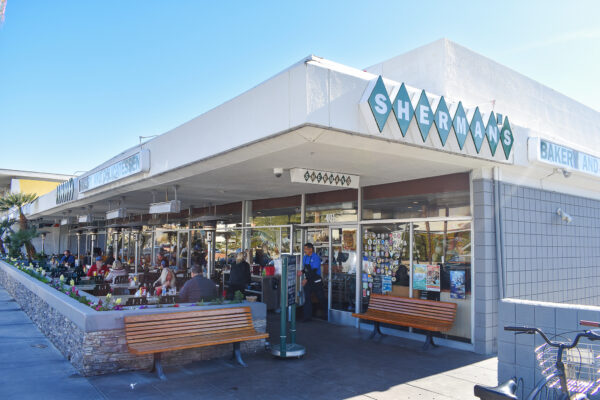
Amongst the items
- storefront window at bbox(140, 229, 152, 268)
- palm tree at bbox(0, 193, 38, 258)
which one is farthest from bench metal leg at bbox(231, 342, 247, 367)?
palm tree at bbox(0, 193, 38, 258)

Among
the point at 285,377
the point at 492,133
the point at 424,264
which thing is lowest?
the point at 285,377

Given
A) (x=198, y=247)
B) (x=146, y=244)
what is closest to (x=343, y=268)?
(x=198, y=247)

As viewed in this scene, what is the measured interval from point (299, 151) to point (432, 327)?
3.81 metres

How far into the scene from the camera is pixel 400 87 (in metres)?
5.94

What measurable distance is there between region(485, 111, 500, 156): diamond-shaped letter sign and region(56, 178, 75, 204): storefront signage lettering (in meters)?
13.4

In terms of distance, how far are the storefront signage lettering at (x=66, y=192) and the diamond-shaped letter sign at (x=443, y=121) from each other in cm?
1315

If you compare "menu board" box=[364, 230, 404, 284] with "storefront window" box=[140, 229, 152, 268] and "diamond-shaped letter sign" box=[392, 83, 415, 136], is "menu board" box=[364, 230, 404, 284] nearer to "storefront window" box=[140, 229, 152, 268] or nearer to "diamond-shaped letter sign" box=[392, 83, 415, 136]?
"diamond-shaped letter sign" box=[392, 83, 415, 136]

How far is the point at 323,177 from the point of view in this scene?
812 cm

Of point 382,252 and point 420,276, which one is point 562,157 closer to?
point 420,276

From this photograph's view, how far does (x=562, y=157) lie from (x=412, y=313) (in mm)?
4382

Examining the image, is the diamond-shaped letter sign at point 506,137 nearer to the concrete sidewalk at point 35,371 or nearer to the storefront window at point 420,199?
the storefront window at point 420,199

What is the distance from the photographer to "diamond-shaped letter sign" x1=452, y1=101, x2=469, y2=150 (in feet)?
21.8

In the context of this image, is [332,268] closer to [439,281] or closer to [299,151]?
[439,281]

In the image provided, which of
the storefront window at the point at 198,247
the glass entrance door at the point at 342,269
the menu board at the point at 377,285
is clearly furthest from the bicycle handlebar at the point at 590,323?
the storefront window at the point at 198,247
